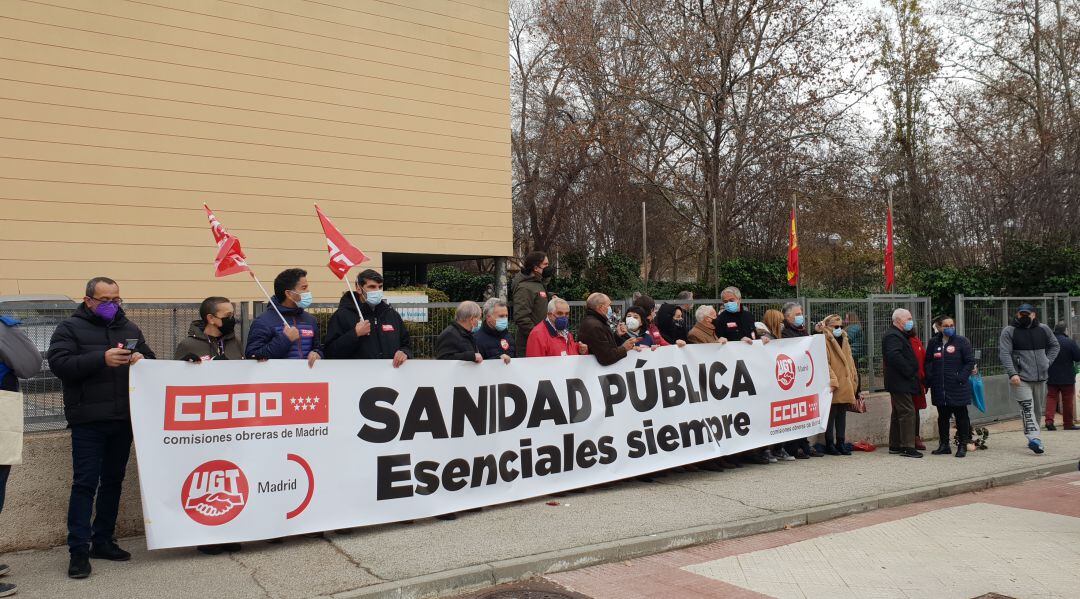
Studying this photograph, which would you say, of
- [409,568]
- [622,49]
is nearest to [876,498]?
[409,568]

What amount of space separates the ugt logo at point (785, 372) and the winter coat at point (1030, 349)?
4474 mm

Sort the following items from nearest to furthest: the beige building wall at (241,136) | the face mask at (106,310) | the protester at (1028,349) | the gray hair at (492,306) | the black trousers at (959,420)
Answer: the face mask at (106,310)
the gray hair at (492,306)
the black trousers at (959,420)
the protester at (1028,349)
the beige building wall at (241,136)

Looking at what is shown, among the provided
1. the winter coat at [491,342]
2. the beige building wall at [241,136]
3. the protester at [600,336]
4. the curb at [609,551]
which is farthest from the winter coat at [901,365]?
the beige building wall at [241,136]

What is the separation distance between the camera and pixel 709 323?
9.45 metres

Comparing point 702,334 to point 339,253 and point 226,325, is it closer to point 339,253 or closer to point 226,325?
point 339,253

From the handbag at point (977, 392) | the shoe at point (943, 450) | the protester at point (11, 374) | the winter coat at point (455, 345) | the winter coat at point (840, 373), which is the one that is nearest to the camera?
the protester at point (11, 374)

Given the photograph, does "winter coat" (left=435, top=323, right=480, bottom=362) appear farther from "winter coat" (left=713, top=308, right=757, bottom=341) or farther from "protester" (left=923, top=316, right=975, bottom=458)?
"protester" (left=923, top=316, right=975, bottom=458)

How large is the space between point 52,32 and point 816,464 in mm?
16544

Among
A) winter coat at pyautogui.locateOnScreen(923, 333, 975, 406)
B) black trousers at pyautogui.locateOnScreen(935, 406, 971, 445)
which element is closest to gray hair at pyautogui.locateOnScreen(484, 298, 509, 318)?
winter coat at pyautogui.locateOnScreen(923, 333, 975, 406)

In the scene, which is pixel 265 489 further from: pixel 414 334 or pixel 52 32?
pixel 52 32

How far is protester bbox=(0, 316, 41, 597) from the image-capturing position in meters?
5.05

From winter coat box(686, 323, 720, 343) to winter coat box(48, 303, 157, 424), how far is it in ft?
19.7

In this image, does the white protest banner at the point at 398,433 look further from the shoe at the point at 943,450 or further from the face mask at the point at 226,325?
the shoe at the point at 943,450

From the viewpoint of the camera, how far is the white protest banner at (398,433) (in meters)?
5.66
